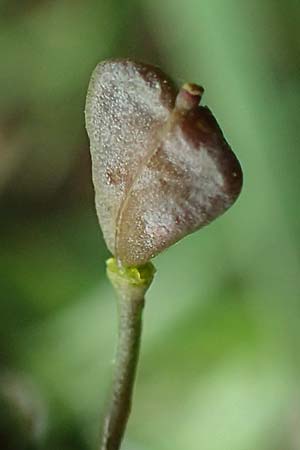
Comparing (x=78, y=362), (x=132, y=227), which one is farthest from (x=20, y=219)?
(x=132, y=227)

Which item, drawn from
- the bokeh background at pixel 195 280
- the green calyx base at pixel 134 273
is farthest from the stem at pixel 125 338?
the bokeh background at pixel 195 280

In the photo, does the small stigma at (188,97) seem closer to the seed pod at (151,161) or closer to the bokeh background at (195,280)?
the seed pod at (151,161)

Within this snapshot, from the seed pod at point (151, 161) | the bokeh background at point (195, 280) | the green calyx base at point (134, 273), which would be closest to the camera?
the seed pod at point (151, 161)

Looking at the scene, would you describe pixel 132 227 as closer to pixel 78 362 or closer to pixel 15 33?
pixel 78 362

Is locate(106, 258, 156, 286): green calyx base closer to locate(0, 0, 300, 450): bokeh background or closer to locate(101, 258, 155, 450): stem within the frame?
locate(101, 258, 155, 450): stem

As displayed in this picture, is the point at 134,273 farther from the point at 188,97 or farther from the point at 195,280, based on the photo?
the point at 195,280

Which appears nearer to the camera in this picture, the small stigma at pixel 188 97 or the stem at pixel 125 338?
the small stigma at pixel 188 97

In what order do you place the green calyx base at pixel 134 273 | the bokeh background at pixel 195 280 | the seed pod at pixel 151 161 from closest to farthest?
the seed pod at pixel 151 161, the green calyx base at pixel 134 273, the bokeh background at pixel 195 280
